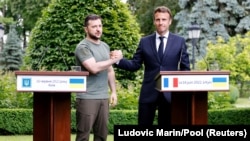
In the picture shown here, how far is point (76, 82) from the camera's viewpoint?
16.1 feet

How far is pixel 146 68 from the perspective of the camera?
5.75 m

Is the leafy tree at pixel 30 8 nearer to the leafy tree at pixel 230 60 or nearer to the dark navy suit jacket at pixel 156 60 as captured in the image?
the leafy tree at pixel 230 60

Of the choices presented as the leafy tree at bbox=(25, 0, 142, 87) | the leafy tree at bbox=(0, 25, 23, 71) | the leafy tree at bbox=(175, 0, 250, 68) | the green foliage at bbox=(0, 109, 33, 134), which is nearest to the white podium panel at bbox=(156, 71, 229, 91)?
the green foliage at bbox=(0, 109, 33, 134)

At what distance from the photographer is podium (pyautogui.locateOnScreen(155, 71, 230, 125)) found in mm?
4898

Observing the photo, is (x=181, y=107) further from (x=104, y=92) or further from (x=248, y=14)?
(x=248, y=14)

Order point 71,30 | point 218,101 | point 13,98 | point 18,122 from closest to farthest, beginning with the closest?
point 18,122, point 13,98, point 218,101, point 71,30

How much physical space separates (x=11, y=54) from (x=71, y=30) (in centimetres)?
1937

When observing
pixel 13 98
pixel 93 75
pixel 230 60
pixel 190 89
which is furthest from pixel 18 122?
pixel 230 60

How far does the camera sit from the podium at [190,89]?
490cm

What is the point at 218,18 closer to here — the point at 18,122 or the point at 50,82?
the point at 18,122

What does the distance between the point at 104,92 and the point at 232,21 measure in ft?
77.1

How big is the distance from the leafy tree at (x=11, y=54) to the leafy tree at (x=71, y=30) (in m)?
18.1

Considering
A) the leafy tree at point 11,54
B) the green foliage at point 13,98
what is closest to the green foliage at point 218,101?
the green foliage at point 13,98

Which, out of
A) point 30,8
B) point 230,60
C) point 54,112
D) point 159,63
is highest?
point 30,8
